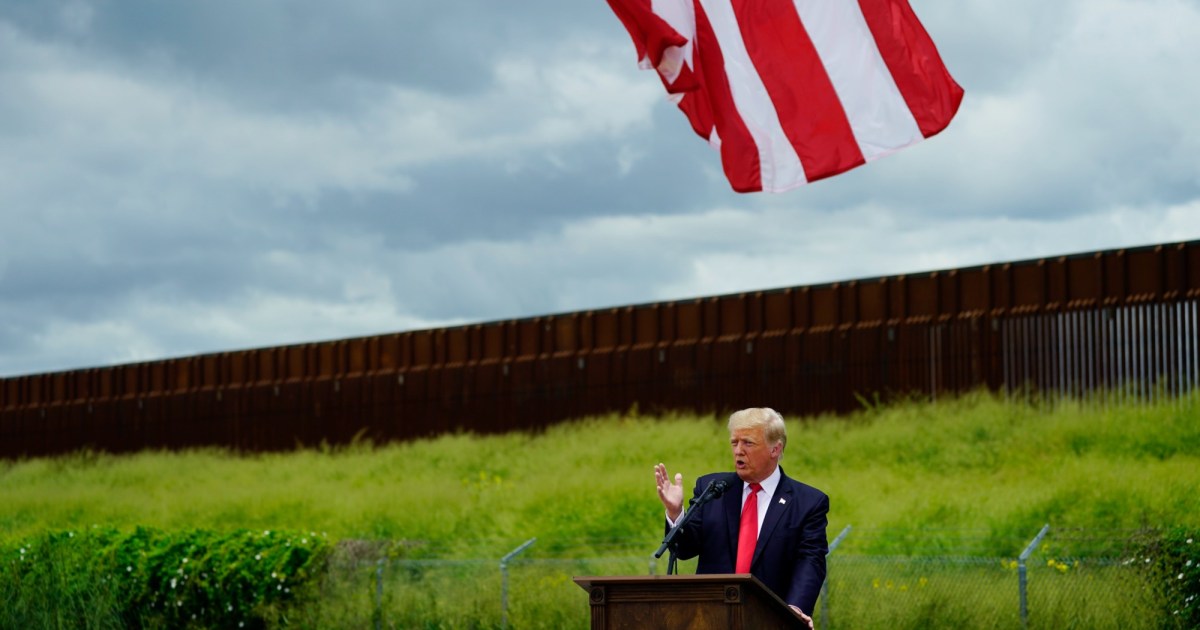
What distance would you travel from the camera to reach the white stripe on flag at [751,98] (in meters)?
7.60

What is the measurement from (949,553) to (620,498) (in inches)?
203

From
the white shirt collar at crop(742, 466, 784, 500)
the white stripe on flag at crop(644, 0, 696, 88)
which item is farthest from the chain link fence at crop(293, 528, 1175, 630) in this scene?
the white shirt collar at crop(742, 466, 784, 500)

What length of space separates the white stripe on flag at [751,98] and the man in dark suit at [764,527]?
2.25 m

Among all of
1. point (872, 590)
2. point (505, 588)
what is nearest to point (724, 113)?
point (872, 590)

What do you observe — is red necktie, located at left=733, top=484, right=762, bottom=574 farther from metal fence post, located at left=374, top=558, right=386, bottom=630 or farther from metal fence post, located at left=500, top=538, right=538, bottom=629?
metal fence post, located at left=374, top=558, right=386, bottom=630

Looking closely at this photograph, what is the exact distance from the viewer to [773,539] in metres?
5.65

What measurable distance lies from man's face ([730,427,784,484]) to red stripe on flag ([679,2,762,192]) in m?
2.28

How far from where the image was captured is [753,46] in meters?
7.70

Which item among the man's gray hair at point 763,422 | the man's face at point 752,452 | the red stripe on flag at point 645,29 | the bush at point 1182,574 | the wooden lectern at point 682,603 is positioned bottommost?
the bush at point 1182,574

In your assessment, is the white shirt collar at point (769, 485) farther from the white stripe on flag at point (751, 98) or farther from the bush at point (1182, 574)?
the bush at point (1182, 574)

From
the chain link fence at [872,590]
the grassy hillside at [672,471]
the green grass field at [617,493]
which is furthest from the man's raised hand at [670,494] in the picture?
the grassy hillside at [672,471]

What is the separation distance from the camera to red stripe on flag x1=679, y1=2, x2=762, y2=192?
7.59 m

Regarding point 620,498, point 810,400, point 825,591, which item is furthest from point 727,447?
point 825,591

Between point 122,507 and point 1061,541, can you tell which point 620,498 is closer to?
point 1061,541
